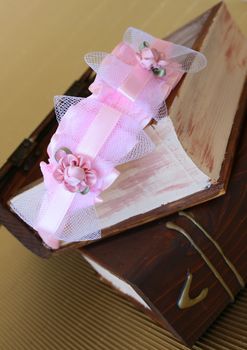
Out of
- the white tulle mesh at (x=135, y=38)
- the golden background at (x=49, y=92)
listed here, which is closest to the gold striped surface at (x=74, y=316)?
the golden background at (x=49, y=92)

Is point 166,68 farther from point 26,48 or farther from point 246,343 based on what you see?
point 26,48

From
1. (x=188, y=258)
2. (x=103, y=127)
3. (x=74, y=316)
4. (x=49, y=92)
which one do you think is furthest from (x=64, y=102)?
(x=49, y=92)

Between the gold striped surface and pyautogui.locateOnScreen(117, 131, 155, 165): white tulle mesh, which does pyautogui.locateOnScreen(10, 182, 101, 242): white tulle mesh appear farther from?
the gold striped surface

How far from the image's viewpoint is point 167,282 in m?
0.57

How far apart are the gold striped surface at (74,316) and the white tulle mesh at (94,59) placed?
0.42 meters

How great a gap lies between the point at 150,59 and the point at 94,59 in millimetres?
72

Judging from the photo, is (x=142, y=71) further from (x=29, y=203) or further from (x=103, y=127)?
(x=29, y=203)

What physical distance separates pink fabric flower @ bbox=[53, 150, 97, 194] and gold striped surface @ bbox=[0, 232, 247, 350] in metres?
0.31

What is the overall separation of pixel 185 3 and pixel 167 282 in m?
0.79

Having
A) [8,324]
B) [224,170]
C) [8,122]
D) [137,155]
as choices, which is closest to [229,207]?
[224,170]

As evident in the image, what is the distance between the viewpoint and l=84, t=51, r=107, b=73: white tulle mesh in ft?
1.74

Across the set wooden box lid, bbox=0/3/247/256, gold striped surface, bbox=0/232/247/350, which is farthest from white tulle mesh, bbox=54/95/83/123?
gold striped surface, bbox=0/232/247/350

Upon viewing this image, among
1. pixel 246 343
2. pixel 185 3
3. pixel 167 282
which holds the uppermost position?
pixel 185 3

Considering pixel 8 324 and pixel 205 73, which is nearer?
pixel 205 73
